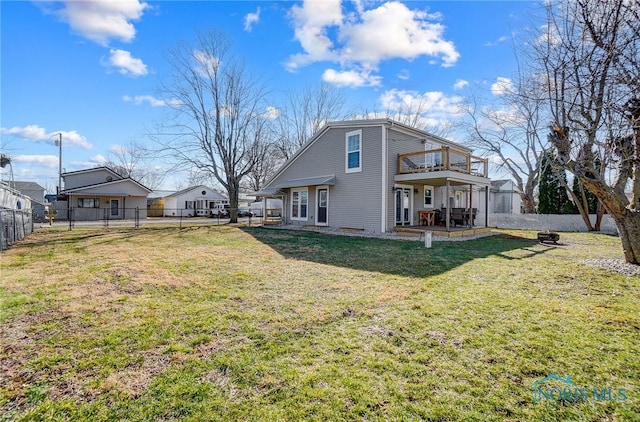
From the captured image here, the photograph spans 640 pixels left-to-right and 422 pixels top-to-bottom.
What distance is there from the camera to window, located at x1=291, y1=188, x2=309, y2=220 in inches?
692

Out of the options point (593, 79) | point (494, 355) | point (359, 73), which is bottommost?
A: point (494, 355)

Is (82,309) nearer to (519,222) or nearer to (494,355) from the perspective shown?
(494,355)

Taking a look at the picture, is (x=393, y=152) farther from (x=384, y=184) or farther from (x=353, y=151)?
(x=353, y=151)

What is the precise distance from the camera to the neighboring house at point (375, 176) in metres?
13.3

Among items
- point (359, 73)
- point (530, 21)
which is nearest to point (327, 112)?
point (359, 73)

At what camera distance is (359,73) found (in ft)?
64.5

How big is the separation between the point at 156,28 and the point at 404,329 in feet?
41.4

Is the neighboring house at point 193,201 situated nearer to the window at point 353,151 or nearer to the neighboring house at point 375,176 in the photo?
the neighboring house at point 375,176

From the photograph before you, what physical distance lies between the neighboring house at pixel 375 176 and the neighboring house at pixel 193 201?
22707 mm

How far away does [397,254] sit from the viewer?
8.62 metres

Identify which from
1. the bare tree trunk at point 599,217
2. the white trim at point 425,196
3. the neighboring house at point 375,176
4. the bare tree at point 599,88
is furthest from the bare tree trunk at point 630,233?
the bare tree trunk at point 599,217

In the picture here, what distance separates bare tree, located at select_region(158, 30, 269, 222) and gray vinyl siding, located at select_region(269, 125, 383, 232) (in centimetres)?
787

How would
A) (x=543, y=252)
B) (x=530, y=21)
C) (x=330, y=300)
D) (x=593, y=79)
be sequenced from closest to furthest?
1. (x=330, y=300)
2. (x=593, y=79)
3. (x=530, y=21)
4. (x=543, y=252)

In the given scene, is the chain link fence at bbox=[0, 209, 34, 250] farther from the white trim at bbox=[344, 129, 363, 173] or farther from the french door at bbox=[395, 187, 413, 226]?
the french door at bbox=[395, 187, 413, 226]
